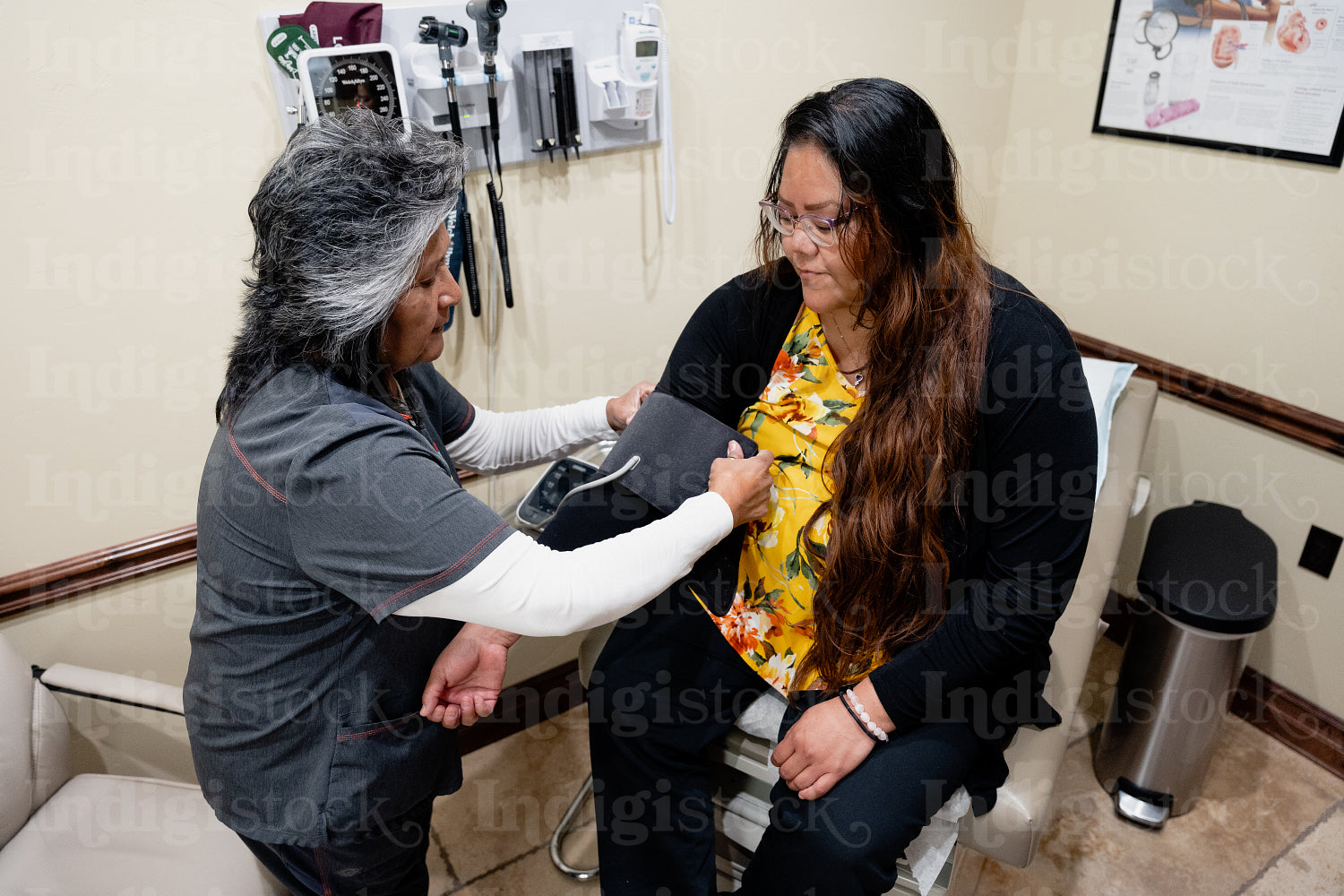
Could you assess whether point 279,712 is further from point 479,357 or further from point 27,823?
point 479,357

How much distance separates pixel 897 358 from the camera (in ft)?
4.05

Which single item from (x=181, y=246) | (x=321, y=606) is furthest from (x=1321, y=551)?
(x=181, y=246)

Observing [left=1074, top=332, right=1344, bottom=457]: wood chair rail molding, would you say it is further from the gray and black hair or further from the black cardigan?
the gray and black hair

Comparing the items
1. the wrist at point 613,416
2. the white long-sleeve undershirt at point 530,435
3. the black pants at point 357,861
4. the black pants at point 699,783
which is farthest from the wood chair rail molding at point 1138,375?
the black pants at point 699,783

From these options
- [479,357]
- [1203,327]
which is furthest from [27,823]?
[1203,327]

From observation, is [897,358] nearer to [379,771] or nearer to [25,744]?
[379,771]

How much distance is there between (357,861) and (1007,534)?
3.36ft

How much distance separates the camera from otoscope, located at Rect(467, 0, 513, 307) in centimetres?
146

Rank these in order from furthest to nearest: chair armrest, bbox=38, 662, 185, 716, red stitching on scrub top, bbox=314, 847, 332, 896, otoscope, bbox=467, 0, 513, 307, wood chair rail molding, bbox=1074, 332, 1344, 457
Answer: wood chair rail molding, bbox=1074, 332, 1344, 457, otoscope, bbox=467, 0, 513, 307, chair armrest, bbox=38, 662, 185, 716, red stitching on scrub top, bbox=314, 847, 332, 896

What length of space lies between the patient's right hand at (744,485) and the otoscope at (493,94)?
667 mm

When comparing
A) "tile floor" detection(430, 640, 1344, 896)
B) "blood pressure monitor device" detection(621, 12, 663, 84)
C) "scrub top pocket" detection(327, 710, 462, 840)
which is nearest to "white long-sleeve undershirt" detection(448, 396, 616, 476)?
"scrub top pocket" detection(327, 710, 462, 840)

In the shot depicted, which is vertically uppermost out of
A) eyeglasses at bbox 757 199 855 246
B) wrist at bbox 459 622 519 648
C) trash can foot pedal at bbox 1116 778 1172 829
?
eyeglasses at bbox 757 199 855 246

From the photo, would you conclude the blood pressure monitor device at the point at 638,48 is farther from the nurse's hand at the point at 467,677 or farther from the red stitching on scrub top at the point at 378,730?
the red stitching on scrub top at the point at 378,730

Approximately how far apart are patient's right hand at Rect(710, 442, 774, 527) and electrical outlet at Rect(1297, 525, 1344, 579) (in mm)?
1408
